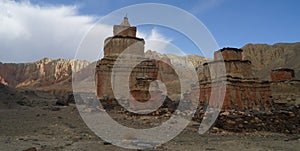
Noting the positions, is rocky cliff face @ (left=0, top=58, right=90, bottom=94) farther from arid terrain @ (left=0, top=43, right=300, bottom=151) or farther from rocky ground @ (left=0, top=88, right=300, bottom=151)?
rocky ground @ (left=0, top=88, right=300, bottom=151)

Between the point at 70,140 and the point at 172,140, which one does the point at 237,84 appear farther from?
the point at 70,140

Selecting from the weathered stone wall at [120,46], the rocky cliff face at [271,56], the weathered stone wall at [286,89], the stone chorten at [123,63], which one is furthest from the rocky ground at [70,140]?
the rocky cliff face at [271,56]

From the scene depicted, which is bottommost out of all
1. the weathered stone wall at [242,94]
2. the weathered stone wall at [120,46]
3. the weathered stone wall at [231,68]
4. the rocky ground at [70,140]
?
the rocky ground at [70,140]

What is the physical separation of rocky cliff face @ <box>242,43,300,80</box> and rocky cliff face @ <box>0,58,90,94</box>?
227 feet

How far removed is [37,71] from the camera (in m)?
118

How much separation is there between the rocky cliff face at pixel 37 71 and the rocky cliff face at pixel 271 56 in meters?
69.2

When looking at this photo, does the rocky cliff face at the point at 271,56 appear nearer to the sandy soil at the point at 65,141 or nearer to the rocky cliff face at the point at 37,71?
the rocky cliff face at the point at 37,71

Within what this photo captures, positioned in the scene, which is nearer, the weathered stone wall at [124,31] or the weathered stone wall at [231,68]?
the weathered stone wall at [231,68]

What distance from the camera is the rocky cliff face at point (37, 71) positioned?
109700mm

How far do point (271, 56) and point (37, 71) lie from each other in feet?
304

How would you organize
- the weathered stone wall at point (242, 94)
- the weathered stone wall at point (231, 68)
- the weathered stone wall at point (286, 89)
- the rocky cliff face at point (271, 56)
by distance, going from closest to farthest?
the weathered stone wall at point (242, 94) → the weathered stone wall at point (231, 68) → the weathered stone wall at point (286, 89) → the rocky cliff face at point (271, 56)

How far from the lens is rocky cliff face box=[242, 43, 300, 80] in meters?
90.4

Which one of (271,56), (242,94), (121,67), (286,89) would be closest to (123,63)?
(121,67)

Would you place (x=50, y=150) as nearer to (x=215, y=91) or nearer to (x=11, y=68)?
(x=215, y=91)
